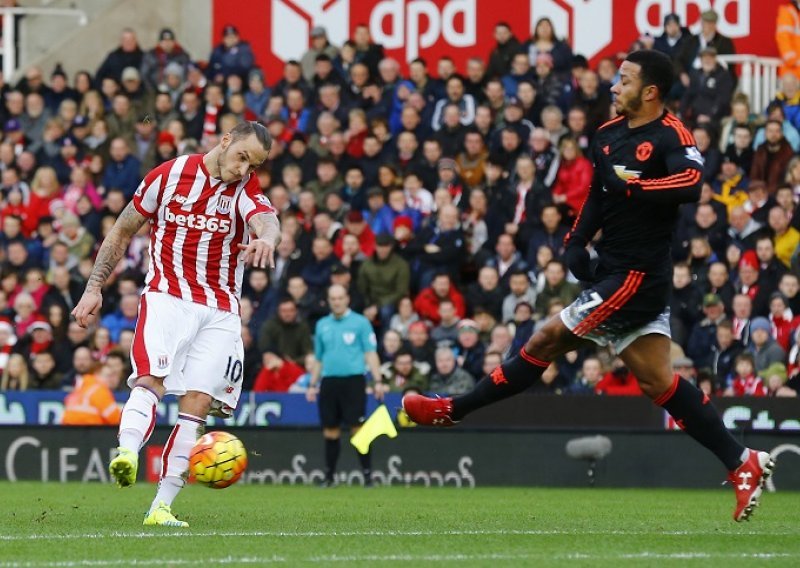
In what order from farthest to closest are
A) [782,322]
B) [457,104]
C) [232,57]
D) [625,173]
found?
[232,57] → [457,104] → [782,322] → [625,173]

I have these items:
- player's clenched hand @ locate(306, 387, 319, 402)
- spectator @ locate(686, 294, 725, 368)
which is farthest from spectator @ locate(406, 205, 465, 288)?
spectator @ locate(686, 294, 725, 368)

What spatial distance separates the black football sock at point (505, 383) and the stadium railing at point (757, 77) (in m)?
12.1

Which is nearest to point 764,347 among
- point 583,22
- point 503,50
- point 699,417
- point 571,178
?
point 571,178

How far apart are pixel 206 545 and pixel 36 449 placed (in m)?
9.57

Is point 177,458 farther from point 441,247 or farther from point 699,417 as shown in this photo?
point 441,247

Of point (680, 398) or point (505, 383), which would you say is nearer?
point (680, 398)

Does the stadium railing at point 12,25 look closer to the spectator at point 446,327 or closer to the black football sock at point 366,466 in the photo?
the spectator at point 446,327

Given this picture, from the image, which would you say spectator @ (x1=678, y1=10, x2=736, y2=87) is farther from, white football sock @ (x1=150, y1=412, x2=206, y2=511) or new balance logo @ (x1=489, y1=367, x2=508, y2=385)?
white football sock @ (x1=150, y1=412, x2=206, y2=511)

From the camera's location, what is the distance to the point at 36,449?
1719 centimetres

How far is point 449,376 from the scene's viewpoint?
1762cm

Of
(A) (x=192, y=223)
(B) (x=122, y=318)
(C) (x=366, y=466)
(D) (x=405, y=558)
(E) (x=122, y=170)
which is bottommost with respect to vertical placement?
(C) (x=366, y=466)

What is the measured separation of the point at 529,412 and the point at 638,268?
27.2 feet

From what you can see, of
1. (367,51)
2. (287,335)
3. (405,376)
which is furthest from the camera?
(367,51)

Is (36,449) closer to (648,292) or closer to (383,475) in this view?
(383,475)
